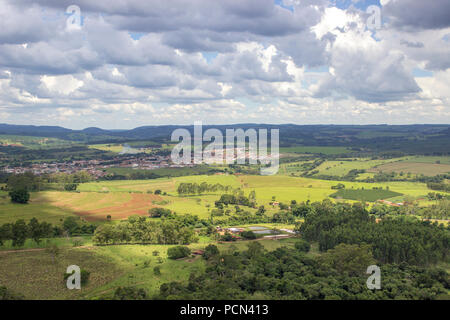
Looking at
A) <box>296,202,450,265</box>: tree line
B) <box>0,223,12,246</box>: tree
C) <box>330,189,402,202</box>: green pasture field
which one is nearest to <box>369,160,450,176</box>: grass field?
<box>330,189,402,202</box>: green pasture field

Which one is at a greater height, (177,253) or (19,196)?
(19,196)

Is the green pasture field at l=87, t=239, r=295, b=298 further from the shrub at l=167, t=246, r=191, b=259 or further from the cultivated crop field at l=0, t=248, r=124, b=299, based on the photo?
the cultivated crop field at l=0, t=248, r=124, b=299

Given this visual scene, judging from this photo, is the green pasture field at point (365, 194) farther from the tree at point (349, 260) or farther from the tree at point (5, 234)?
the tree at point (5, 234)

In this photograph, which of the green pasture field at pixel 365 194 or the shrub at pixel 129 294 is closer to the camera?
the shrub at pixel 129 294

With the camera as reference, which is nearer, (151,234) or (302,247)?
(302,247)

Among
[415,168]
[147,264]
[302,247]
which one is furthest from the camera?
[415,168]

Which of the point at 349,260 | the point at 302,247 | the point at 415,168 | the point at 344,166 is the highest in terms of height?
the point at 415,168

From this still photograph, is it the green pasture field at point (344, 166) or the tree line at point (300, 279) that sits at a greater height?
the green pasture field at point (344, 166)

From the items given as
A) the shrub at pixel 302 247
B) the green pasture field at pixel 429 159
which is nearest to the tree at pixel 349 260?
the shrub at pixel 302 247

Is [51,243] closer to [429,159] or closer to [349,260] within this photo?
[349,260]

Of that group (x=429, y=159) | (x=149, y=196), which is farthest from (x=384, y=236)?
(x=429, y=159)
